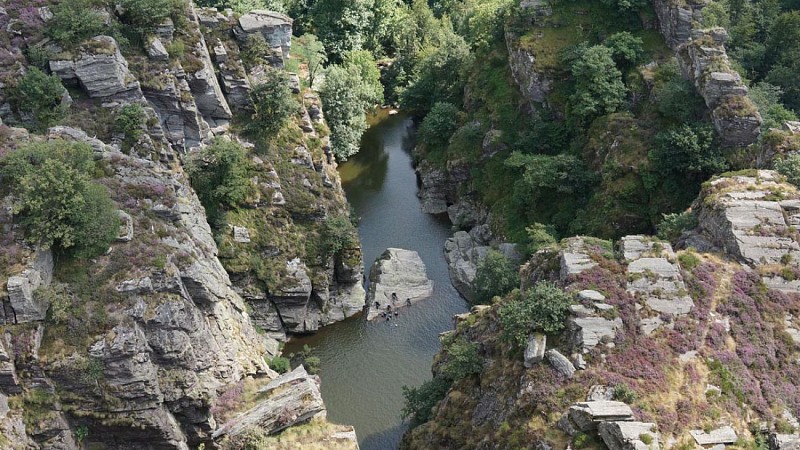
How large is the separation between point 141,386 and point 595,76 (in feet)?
157

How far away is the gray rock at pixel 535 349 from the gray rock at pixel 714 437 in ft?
Result: 26.6

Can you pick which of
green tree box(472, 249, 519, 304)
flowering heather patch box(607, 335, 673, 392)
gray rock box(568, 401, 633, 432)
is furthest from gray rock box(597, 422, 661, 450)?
green tree box(472, 249, 519, 304)

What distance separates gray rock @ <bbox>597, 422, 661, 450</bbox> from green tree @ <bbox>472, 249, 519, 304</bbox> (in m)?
23.0

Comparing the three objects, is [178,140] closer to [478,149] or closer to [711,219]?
[478,149]

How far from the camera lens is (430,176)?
7788cm

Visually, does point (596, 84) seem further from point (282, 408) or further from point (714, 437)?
point (282, 408)

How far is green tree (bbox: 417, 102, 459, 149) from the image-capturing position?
262 ft

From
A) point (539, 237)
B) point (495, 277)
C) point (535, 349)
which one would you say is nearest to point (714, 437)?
point (535, 349)

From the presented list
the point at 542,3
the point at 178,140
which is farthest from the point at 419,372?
the point at 542,3

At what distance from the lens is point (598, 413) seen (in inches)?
1236

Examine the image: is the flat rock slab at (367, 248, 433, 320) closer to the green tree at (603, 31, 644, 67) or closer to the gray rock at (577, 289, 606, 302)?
the gray rock at (577, 289, 606, 302)

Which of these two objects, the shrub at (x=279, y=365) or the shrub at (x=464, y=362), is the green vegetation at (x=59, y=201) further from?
the shrub at (x=464, y=362)

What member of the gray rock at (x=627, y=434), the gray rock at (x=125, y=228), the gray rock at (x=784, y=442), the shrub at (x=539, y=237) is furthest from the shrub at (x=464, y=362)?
the gray rock at (x=125, y=228)

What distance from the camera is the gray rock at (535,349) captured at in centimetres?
3616
